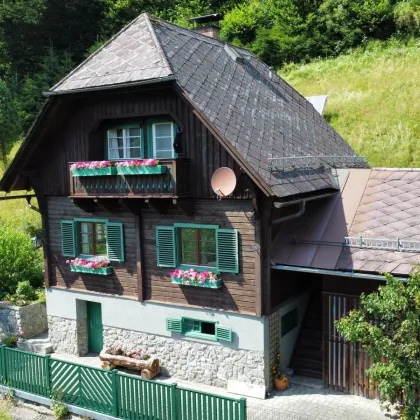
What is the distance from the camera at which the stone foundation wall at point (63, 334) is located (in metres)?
15.9

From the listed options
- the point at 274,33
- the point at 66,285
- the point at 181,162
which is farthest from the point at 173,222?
the point at 274,33

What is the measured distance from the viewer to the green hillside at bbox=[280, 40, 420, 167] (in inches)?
930

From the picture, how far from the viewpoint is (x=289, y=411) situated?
1145 cm

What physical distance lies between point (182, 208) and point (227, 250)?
1.53 m

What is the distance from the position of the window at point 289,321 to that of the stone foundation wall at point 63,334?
21.7ft

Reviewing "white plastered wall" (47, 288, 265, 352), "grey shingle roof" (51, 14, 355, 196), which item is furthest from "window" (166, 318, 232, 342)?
"grey shingle roof" (51, 14, 355, 196)

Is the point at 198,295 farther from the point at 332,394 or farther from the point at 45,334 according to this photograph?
the point at 45,334

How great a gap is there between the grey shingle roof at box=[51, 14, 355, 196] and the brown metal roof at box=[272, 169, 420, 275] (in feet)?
2.56

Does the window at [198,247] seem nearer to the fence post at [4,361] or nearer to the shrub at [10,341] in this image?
the fence post at [4,361]

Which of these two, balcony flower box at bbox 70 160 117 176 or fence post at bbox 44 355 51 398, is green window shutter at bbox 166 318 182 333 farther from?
balcony flower box at bbox 70 160 117 176

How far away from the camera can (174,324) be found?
1364 centimetres

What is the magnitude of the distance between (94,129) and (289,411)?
357 inches

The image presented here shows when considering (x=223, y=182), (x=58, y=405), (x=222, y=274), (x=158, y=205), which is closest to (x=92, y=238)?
(x=158, y=205)

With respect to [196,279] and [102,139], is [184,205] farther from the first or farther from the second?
[102,139]
